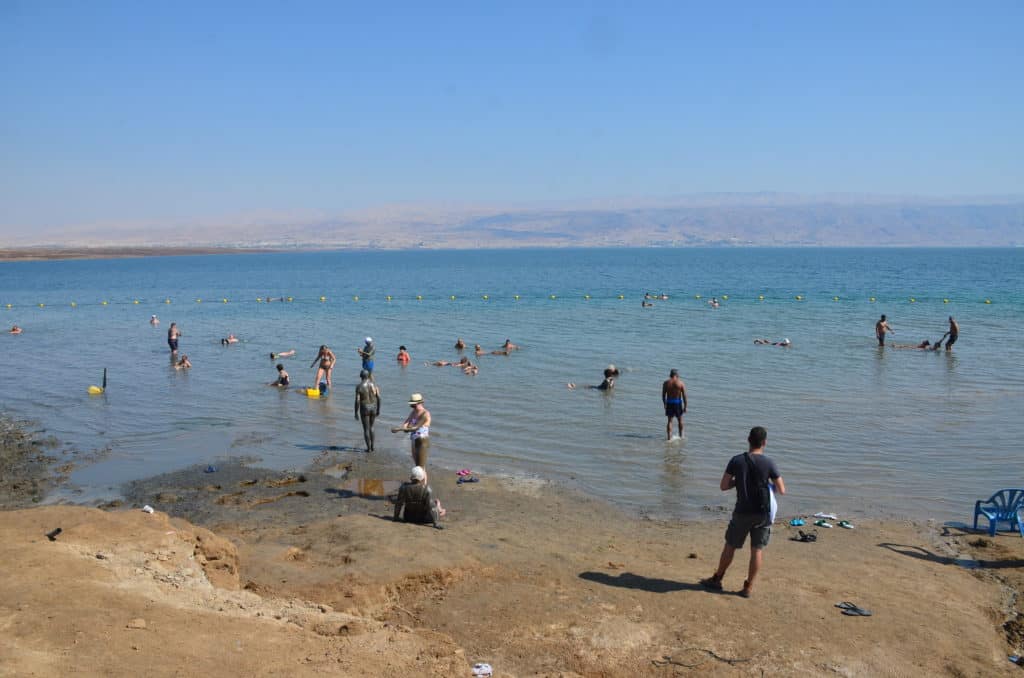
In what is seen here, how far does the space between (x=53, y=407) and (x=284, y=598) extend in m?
17.0

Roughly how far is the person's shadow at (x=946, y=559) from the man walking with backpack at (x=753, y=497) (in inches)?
137

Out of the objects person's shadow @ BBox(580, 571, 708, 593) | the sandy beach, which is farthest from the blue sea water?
person's shadow @ BBox(580, 571, 708, 593)

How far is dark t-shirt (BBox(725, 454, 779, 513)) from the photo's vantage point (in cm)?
859

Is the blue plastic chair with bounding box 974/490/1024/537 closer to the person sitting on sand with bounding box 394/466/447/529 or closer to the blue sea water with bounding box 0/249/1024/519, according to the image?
the blue sea water with bounding box 0/249/1024/519

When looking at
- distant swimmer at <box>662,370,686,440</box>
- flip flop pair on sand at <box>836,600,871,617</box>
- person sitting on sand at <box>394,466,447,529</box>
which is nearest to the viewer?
flip flop pair on sand at <box>836,600,871,617</box>

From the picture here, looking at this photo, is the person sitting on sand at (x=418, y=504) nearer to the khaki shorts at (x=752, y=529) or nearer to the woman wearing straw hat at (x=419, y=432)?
the woman wearing straw hat at (x=419, y=432)

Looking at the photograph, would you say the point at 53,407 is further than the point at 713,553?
Yes

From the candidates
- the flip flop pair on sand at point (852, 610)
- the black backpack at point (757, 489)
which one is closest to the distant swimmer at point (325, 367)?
the black backpack at point (757, 489)

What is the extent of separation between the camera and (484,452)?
1681 cm

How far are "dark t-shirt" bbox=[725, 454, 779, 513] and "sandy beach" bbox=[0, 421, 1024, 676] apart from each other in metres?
1.06

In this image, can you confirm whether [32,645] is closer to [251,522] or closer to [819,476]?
[251,522]

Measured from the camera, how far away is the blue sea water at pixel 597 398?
1518cm

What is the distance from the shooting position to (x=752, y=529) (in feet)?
28.9

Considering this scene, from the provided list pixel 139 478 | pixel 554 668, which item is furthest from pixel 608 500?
pixel 139 478
